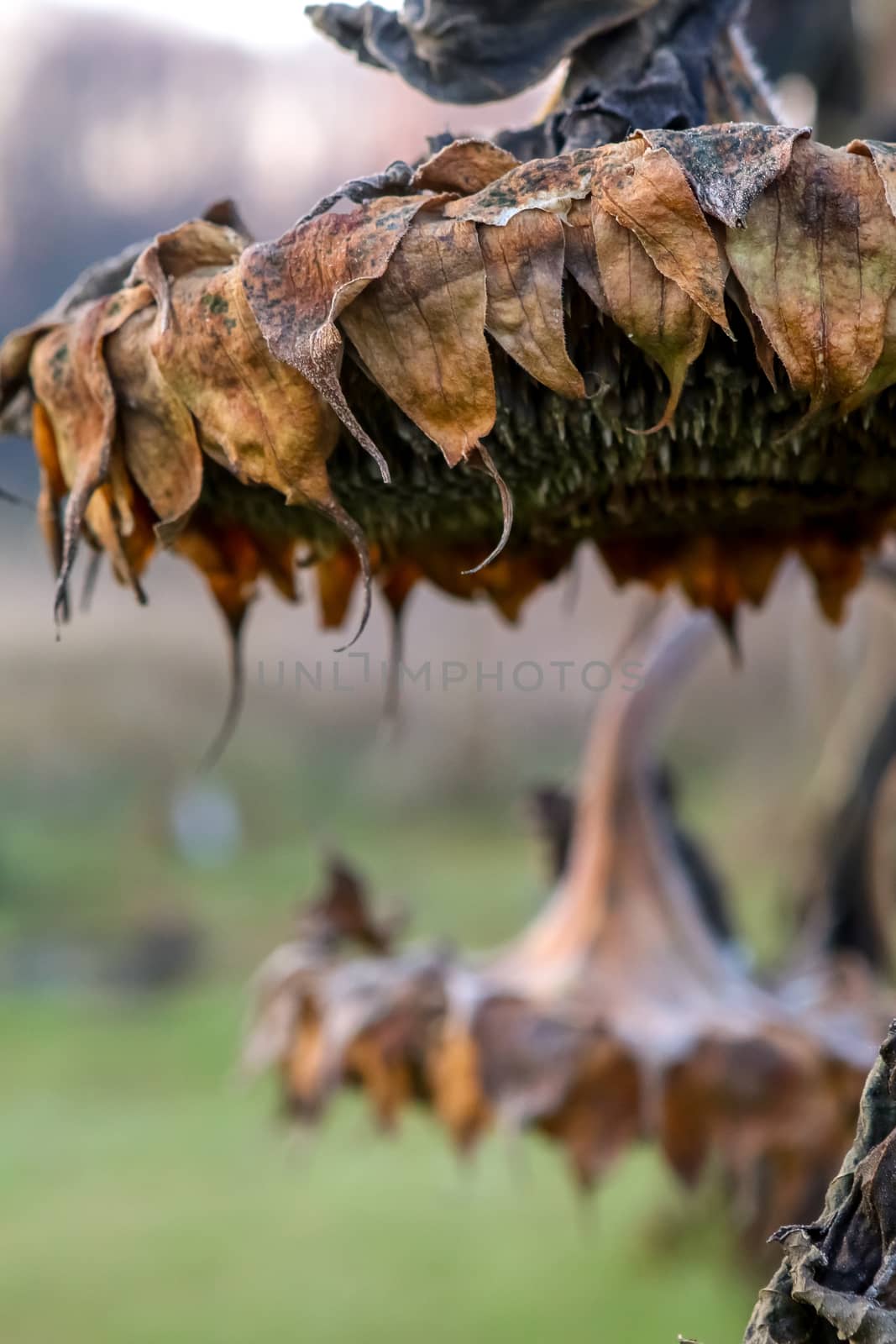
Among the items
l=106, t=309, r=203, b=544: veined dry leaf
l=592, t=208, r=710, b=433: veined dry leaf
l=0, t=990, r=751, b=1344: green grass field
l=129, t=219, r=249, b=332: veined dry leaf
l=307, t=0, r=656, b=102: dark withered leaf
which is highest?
l=307, t=0, r=656, b=102: dark withered leaf

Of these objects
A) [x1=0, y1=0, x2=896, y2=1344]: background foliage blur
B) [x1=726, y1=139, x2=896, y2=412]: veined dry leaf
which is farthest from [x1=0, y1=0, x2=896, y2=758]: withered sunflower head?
[x1=0, y1=0, x2=896, y2=1344]: background foliage blur

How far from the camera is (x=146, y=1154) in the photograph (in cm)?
192

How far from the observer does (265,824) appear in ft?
12.0

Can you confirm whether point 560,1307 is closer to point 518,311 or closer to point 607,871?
point 607,871

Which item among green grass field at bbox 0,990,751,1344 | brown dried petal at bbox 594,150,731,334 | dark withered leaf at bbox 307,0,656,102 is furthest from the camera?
green grass field at bbox 0,990,751,1344

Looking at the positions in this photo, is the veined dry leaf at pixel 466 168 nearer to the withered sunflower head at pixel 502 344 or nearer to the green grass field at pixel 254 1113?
the withered sunflower head at pixel 502 344

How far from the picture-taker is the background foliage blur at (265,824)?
1394mm

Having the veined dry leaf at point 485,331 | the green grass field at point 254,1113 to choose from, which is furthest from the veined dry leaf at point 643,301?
the green grass field at point 254,1113

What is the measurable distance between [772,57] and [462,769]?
302 cm

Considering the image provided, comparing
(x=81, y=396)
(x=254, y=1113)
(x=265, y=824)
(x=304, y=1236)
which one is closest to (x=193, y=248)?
(x=81, y=396)

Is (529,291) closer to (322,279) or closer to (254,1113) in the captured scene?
(322,279)

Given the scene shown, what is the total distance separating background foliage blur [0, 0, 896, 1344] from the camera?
1.39m

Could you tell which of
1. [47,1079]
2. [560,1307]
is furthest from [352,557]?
[47,1079]

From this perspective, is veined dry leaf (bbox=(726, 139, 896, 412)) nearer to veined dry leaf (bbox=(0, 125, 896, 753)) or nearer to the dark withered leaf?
veined dry leaf (bbox=(0, 125, 896, 753))
